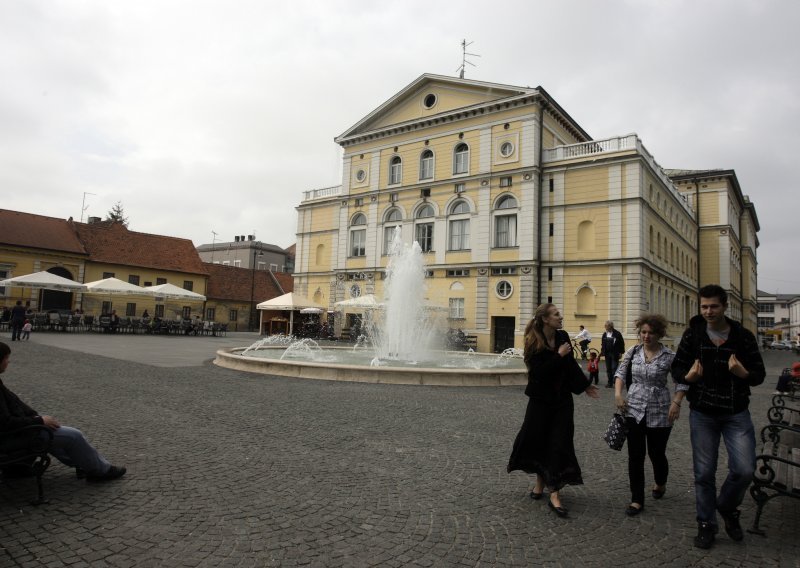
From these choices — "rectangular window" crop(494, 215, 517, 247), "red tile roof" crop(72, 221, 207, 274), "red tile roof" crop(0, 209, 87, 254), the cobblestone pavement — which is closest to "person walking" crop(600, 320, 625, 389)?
the cobblestone pavement

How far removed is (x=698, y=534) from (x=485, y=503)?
168 cm

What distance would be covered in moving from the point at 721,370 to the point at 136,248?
1965 inches

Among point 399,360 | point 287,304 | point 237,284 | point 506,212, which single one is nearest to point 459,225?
point 506,212

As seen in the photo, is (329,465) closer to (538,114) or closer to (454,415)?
(454,415)

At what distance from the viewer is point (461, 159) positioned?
32.9 meters

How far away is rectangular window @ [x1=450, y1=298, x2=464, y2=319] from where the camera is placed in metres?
31.8

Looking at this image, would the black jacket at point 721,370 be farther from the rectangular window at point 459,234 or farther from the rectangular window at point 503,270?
the rectangular window at point 459,234

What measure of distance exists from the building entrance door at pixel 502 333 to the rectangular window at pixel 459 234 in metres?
5.13

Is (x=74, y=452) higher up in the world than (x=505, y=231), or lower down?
lower down

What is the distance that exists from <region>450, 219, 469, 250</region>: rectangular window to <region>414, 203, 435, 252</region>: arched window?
151 centimetres

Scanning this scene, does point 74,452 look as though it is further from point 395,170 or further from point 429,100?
point 429,100

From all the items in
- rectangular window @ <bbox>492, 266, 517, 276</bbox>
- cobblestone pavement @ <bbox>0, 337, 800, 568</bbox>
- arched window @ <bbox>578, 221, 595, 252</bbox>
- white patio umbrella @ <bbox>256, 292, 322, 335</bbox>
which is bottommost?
cobblestone pavement @ <bbox>0, 337, 800, 568</bbox>

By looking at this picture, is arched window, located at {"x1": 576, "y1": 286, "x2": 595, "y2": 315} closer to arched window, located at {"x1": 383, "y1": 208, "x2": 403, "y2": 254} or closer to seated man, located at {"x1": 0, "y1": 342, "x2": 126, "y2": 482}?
arched window, located at {"x1": 383, "y1": 208, "x2": 403, "y2": 254}

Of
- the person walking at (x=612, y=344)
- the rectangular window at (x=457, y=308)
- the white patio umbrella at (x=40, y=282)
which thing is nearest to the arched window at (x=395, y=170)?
the rectangular window at (x=457, y=308)
